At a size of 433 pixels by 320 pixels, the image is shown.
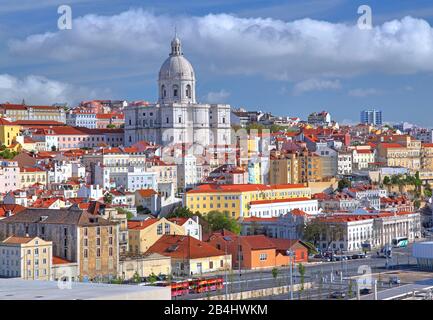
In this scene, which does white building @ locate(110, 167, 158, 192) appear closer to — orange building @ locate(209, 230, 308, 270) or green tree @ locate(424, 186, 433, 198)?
orange building @ locate(209, 230, 308, 270)

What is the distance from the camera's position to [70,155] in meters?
43.0

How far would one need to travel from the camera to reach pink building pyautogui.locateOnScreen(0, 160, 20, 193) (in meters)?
36.6

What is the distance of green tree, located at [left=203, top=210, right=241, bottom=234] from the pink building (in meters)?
6.77

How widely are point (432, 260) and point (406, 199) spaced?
45.9ft

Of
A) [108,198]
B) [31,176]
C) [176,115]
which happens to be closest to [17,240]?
[108,198]

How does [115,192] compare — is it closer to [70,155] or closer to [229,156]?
[70,155]

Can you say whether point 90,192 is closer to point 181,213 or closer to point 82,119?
point 181,213

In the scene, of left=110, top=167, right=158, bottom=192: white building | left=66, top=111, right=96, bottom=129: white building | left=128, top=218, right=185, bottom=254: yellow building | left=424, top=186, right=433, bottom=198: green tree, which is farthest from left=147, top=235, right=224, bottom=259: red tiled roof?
left=66, top=111, right=96, bottom=129: white building

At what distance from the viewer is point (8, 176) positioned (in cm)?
3684

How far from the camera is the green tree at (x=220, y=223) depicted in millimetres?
33250

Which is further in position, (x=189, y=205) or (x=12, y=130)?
(x=12, y=130)

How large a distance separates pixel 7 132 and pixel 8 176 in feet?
32.9
